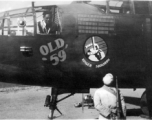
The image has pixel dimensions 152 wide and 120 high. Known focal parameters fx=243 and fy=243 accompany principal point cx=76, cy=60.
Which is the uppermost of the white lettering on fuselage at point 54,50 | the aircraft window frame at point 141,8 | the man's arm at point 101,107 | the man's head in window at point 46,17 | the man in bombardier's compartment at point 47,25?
the aircraft window frame at point 141,8

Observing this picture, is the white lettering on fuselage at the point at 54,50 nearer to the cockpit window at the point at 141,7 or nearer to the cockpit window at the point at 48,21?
the cockpit window at the point at 48,21

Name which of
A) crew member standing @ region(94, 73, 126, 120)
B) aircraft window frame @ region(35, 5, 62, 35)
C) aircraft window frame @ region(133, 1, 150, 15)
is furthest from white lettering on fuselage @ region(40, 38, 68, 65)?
aircraft window frame @ region(133, 1, 150, 15)

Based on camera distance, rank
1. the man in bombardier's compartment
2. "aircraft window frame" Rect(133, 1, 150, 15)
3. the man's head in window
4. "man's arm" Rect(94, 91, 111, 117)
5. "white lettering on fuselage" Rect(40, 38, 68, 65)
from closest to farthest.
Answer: "man's arm" Rect(94, 91, 111, 117)
"white lettering on fuselage" Rect(40, 38, 68, 65)
the man in bombardier's compartment
the man's head in window
"aircraft window frame" Rect(133, 1, 150, 15)

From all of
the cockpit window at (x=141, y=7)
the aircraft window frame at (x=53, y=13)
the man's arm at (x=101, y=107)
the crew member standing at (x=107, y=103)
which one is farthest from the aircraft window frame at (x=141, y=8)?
the man's arm at (x=101, y=107)

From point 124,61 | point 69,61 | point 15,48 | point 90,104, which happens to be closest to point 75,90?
point 69,61

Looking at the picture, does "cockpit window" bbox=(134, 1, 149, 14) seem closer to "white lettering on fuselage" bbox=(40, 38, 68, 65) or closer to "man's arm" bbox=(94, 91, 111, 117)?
"white lettering on fuselage" bbox=(40, 38, 68, 65)

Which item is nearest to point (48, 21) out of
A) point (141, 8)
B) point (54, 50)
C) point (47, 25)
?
point (47, 25)

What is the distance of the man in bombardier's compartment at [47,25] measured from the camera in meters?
7.12

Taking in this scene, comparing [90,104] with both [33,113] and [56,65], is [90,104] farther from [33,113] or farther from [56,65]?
[56,65]

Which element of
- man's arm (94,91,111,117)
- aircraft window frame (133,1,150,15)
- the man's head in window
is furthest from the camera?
aircraft window frame (133,1,150,15)

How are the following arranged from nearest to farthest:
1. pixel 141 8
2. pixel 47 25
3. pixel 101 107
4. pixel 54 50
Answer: pixel 101 107
pixel 54 50
pixel 47 25
pixel 141 8

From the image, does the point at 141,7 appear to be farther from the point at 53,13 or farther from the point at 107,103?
the point at 107,103

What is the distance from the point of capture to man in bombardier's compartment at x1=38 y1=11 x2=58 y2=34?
23.4 ft

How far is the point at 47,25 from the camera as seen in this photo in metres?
7.29
